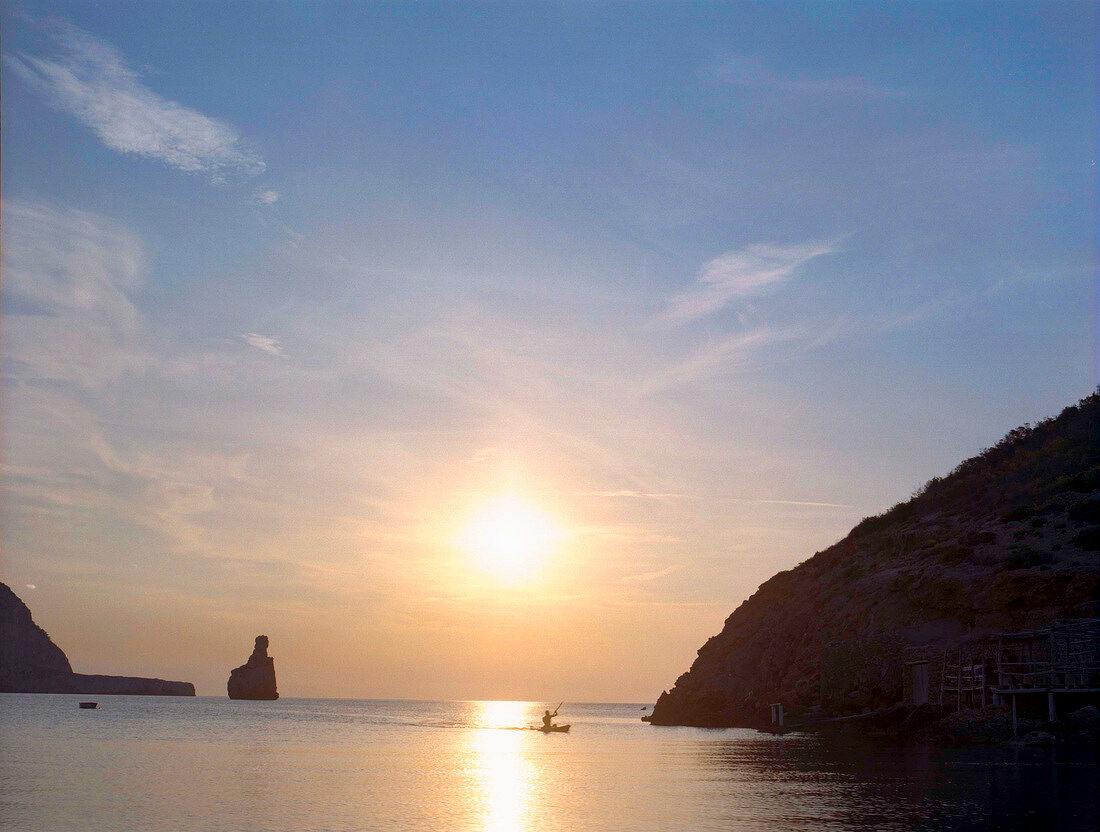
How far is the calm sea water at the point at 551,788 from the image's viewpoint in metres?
40.0

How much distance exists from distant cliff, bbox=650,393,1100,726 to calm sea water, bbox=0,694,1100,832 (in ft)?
34.5

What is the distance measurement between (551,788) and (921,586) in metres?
45.3

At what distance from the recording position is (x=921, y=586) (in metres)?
85.8

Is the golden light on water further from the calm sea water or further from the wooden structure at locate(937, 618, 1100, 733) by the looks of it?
the wooden structure at locate(937, 618, 1100, 733)

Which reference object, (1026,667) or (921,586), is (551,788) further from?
(921,586)

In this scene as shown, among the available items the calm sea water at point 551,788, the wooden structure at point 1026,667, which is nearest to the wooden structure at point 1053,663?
the wooden structure at point 1026,667

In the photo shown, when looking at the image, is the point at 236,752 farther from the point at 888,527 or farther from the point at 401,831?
the point at 888,527

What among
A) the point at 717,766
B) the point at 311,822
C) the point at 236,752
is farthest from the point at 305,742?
the point at 311,822

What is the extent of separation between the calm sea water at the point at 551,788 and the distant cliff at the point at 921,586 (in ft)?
34.5

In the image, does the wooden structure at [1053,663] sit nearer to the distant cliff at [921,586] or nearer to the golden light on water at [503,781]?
the distant cliff at [921,586]

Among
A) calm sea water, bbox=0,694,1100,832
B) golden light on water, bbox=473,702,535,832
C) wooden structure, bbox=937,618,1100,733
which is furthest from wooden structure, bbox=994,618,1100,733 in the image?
golden light on water, bbox=473,702,535,832

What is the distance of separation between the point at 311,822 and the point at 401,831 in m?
4.81

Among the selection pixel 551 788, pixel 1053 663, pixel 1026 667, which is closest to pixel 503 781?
pixel 551 788

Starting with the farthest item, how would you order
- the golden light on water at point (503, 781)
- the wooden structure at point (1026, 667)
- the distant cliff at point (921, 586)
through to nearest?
1. the distant cliff at point (921, 586)
2. the wooden structure at point (1026, 667)
3. the golden light on water at point (503, 781)
